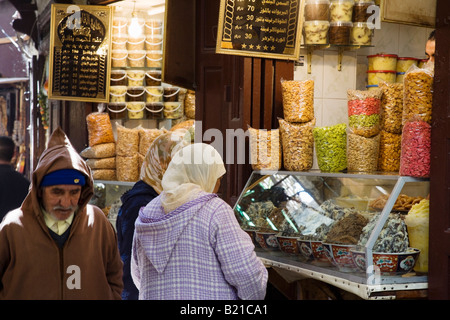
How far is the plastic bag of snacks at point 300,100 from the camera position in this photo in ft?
14.7

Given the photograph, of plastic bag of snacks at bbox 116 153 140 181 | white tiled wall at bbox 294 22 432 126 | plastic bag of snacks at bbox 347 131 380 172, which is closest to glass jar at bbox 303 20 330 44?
white tiled wall at bbox 294 22 432 126

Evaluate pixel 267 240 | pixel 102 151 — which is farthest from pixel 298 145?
pixel 102 151

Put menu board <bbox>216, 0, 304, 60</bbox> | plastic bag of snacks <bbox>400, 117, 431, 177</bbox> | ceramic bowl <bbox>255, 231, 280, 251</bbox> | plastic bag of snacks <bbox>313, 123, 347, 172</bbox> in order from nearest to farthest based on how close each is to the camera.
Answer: plastic bag of snacks <bbox>400, 117, 431, 177</bbox> < ceramic bowl <bbox>255, 231, 280, 251</bbox> < plastic bag of snacks <bbox>313, 123, 347, 172</bbox> < menu board <bbox>216, 0, 304, 60</bbox>

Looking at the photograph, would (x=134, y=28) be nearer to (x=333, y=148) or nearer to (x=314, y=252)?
(x=333, y=148)

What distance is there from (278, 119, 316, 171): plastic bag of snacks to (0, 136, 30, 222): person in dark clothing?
2.39 m

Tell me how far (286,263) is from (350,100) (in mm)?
1164

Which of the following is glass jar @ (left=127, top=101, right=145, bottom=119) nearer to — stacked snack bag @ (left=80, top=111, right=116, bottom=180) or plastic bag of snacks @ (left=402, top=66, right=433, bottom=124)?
stacked snack bag @ (left=80, top=111, right=116, bottom=180)

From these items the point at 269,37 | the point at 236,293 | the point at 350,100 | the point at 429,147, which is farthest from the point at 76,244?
the point at 269,37

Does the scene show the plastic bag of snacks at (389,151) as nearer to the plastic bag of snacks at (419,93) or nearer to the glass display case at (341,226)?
the glass display case at (341,226)

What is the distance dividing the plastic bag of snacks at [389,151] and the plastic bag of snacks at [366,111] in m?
0.08

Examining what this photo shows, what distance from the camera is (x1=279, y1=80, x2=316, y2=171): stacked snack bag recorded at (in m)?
4.44

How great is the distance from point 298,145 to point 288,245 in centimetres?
90

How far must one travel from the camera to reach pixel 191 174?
2.88 meters

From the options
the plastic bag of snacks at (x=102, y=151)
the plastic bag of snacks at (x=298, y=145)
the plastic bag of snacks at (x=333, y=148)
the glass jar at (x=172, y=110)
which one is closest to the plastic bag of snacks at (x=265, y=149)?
the plastic bag of snacks at (x=298, y=145)
